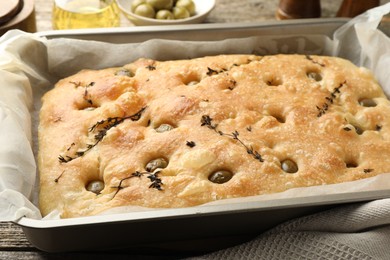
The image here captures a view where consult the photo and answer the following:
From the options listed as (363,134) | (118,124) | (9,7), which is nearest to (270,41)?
(363,134)

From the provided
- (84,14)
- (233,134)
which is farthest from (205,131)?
(84,14)

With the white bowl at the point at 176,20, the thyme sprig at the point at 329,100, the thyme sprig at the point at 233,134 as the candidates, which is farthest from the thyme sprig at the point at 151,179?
the white bowl at the point at 176,20

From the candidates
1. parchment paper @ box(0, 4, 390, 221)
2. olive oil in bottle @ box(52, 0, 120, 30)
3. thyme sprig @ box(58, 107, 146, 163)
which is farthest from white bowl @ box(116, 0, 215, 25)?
thyme sprig @ box(58, 107, 146, 163)

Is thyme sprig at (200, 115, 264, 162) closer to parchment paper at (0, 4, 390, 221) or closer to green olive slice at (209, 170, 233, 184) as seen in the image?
green olive slice at (209, 170, 233, 184)

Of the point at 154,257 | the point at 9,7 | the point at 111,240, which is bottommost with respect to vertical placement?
the point at 154,257

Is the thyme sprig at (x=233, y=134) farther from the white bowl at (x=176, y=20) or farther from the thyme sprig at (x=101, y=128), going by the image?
the white bowl at (x=176, y=20)

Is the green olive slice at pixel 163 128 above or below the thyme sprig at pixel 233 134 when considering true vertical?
below

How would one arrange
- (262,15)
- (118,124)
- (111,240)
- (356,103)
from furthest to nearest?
(262,15)
(356,103)
(118,124)
(111,240)

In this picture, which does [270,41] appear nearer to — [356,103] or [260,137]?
[356,103]
